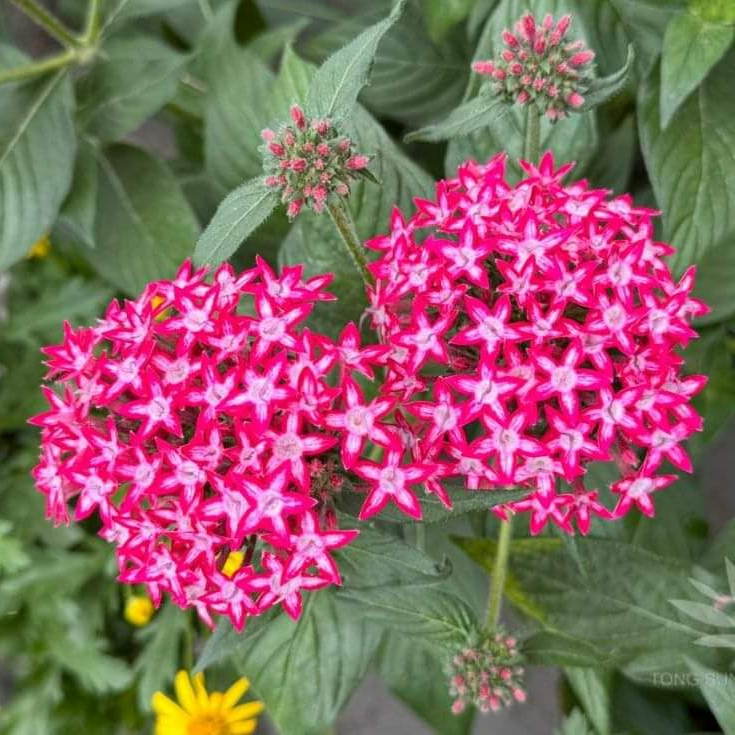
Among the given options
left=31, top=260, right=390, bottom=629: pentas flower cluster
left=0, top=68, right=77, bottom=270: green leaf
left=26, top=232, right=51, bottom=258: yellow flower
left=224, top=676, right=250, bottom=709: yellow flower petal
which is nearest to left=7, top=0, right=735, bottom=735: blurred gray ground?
left=26, top=232, right=51, bottom=258: yellow flower

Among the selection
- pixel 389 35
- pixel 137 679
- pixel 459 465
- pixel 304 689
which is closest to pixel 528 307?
pixel 459 465

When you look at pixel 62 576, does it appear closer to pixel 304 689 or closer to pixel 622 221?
pixel 304 689

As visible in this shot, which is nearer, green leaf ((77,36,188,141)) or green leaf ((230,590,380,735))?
green leaf ((230,590,380,735))

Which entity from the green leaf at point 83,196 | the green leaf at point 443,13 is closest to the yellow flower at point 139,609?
the green leaf at point 83,196

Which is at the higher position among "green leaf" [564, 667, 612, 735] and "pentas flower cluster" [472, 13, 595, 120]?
"pentas flower cluster" [472, 13, 595, 120]

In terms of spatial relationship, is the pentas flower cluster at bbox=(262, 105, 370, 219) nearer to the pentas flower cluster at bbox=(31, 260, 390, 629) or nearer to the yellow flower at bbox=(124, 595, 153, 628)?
the pentas flower cluster at bbox=(31, 260, 390, 629)

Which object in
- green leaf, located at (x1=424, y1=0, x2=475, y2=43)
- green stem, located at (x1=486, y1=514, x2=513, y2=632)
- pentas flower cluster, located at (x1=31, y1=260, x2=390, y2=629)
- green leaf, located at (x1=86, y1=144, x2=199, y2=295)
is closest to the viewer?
pentas flower cluster, located at (x1=31, y1=260, x2=390, y2=629)

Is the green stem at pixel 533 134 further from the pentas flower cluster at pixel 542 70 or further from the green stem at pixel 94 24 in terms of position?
the green stem at pixel 94 24
